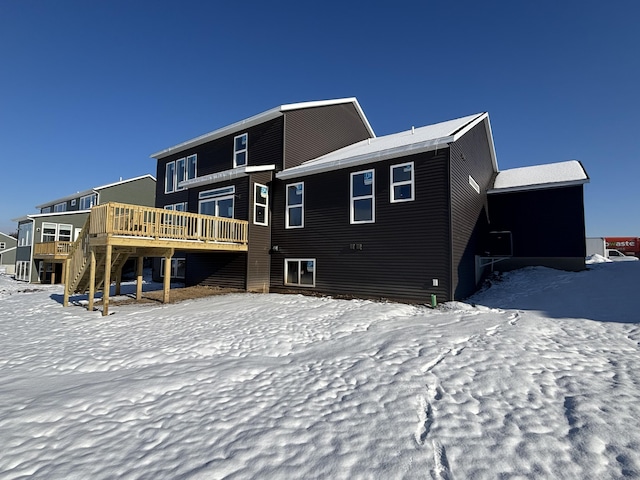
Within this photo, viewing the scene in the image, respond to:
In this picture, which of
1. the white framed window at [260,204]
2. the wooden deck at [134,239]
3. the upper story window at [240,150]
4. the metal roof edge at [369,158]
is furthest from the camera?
the upper story window at [240,150]

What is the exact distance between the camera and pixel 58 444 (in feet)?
10.6

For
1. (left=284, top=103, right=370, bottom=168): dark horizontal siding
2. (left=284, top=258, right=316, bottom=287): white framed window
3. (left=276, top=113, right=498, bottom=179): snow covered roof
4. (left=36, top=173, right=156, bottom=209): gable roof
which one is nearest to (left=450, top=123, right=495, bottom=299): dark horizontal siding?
(left=276, top=113, right=498, bottom=179): snow covered roof

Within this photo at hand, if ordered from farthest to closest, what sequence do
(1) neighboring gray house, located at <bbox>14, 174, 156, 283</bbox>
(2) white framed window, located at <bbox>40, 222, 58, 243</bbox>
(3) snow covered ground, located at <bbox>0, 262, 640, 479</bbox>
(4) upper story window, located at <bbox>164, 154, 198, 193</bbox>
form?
(2) white framed window, located at <bbox>40, 222, 58, 243</bbox> → (1) neighboring gray house, located at <bbox>14, 174, 156, 283</bbox> → (4) upper story window, located at <bbox>164, 154, 198, 193</bbox> → (3) snow covered ground, located at <bbox>0, 262, 640, 479</bbox>

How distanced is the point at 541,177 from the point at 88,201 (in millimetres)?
36250

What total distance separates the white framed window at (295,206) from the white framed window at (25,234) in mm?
23387

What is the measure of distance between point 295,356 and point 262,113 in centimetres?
1247

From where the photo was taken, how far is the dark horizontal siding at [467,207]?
1059 centimetres

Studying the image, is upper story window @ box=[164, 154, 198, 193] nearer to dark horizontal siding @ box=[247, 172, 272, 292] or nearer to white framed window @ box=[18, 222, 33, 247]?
dark horizontal siding @ box=[247, 172, 272, 292]

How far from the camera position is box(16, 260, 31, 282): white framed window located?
24.7 m

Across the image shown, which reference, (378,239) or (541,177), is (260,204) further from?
(541,177)

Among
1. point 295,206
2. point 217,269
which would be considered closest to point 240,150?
point 295,206

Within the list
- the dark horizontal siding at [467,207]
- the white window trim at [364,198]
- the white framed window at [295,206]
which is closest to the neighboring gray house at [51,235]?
the white framed window at [295,206]

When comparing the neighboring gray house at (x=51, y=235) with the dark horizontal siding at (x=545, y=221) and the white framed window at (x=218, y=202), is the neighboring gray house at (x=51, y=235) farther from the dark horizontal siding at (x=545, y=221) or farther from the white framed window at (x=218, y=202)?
the dark horizontal siding at (x=545, y=221)

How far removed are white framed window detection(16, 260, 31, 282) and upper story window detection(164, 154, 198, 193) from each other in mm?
14374
